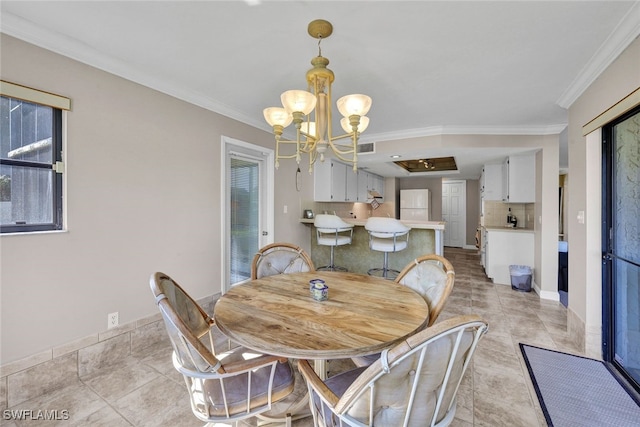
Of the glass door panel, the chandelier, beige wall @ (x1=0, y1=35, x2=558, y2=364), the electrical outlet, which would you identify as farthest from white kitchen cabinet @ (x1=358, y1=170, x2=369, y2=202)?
the electrical outlet

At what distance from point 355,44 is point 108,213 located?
2.27 meters

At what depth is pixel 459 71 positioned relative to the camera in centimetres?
224

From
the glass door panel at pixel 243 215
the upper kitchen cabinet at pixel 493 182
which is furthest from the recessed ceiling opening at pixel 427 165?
the glass door panel at pixel 243 215

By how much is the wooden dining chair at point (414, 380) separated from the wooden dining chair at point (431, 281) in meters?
0.55

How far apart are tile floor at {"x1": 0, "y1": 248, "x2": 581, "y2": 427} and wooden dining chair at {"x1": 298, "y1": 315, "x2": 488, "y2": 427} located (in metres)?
0.86

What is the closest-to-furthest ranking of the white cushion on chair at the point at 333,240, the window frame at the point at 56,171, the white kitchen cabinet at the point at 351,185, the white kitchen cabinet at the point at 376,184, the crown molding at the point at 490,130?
1. the window frame at the point at 56,171
2. the crown molding at the point at 490,130
3. the white cushion on chair at the point at 333,240
4. the white kitchen cabinet at the point at 351,185
5. the white kitchen cabinet at the point at 376,184

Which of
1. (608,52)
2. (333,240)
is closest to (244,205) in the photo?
(333,240)

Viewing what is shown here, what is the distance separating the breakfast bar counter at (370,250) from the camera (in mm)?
3682

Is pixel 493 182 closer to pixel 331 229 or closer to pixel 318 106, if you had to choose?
pixel 331 229

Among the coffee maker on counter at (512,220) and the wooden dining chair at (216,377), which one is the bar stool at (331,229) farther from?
the coffee maker on counter at (512,220)

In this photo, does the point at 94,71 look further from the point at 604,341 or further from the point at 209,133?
the point at 604,341

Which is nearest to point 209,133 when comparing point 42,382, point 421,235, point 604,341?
point 42,382

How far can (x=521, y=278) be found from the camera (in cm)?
397

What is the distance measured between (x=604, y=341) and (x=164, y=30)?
4061 millimetres
